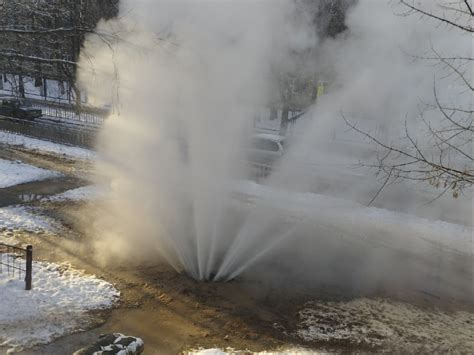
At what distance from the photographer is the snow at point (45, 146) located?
1906 centimetres

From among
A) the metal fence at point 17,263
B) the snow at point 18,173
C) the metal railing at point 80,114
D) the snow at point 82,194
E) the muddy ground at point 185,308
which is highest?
the metal railing at point 80,114

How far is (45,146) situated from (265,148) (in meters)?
9.82

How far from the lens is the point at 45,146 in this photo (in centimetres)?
1997

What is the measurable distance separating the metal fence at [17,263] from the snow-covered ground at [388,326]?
15.4 ft

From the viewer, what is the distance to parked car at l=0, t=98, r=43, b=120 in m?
25.7

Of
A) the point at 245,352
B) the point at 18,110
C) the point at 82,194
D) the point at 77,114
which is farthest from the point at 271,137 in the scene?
the point at 18,110

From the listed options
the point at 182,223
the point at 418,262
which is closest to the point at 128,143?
the point at 182,223

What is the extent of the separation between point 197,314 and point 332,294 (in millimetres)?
2717

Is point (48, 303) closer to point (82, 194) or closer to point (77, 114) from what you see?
point (82, 194)

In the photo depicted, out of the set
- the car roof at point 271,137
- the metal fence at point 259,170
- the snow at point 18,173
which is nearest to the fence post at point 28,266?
the snow at point 18,173

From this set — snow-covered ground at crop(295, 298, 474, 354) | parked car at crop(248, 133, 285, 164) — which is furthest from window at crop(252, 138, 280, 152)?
snow-covered ground at crop(295, 298, 474, 354)

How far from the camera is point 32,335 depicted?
663 centimetres

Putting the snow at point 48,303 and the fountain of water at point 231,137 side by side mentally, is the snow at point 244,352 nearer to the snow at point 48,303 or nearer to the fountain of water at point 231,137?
the snow at point 48,303

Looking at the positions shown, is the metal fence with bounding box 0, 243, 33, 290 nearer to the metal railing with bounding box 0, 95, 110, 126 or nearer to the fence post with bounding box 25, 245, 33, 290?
the fence post with bounding box 25, 245, 33, 290
